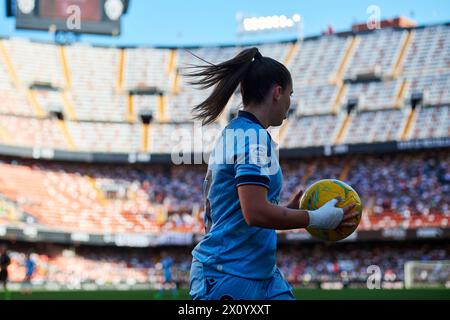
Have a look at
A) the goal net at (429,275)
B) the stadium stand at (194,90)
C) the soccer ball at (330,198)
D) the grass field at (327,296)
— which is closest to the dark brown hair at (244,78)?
the soccer ball at (330,198)

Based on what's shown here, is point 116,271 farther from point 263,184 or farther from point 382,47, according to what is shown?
point 263,184

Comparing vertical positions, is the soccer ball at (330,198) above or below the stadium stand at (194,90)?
below

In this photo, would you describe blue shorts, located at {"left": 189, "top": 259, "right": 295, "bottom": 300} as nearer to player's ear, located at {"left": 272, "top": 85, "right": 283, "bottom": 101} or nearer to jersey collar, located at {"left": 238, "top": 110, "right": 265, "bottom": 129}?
jersey collar, located at {"left": 238, "top": 110, "right": 265, "bottom": 129}

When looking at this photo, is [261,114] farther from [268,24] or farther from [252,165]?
[268,24]

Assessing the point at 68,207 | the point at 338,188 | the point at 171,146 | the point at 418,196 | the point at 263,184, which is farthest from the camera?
the point at 171,146

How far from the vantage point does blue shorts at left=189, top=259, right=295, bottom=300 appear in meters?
4.32

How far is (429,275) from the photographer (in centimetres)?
3478

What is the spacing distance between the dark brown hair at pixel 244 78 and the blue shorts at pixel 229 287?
93 centimetres

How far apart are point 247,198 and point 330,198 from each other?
1.04 metres

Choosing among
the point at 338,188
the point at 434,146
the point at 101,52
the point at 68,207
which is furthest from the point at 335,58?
the point at 338,188

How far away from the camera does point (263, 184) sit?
418cm

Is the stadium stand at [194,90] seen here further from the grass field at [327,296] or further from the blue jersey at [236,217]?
the blue jersey at [236,217]

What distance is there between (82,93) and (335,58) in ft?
59.8

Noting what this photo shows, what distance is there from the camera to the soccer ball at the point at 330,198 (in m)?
4.82
